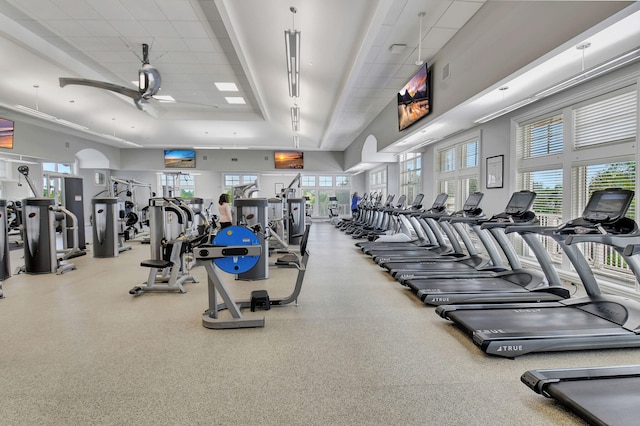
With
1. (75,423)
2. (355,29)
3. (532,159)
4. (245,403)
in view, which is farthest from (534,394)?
(355,29)

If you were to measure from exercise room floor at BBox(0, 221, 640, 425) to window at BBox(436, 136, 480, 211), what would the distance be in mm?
4449

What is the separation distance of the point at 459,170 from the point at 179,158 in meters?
13.9

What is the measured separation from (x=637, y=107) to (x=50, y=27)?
9.57 meters

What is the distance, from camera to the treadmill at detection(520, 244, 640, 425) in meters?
1.79

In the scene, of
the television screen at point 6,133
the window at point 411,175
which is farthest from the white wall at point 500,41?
the television screen at point 6,133

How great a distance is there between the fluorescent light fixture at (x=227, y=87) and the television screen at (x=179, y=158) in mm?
7491

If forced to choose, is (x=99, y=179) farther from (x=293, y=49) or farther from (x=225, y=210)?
(x=293, y=49)

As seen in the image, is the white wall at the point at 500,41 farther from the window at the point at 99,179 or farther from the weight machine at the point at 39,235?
the window at the point at 99,179

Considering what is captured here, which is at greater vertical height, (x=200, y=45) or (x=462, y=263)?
(x=200, y=45)

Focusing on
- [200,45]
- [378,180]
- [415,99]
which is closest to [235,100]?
[200,45]

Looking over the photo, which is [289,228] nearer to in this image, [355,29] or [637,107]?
[355,29]

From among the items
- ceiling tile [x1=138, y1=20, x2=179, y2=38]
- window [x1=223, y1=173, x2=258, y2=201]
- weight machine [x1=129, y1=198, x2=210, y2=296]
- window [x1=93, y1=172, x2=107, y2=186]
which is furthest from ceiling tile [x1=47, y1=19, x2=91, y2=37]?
window [x1=223, y1=173, x2=258, y2=201]

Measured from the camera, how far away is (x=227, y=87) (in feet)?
32.8

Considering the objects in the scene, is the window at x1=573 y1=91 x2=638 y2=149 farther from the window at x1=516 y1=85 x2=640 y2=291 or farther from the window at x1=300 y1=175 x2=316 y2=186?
the window at x1=300 y1=175 x2=316 y2=186
